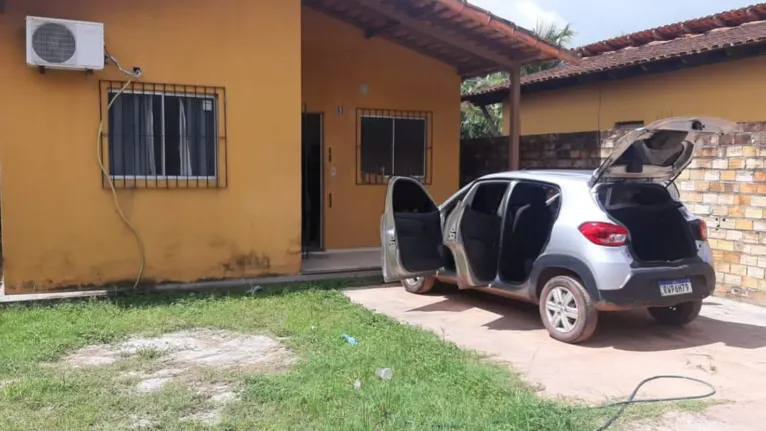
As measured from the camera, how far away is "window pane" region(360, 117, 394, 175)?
10.7 meters

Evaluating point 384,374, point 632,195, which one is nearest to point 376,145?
point 632,195

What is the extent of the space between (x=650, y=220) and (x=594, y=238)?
2.31 feet

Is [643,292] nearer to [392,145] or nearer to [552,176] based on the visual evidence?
[552,176]

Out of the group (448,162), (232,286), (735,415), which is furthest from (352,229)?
(735,415)

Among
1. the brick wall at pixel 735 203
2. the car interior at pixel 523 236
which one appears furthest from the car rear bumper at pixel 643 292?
the brick wall at pixel 735 203

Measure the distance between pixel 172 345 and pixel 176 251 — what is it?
8.11 feet

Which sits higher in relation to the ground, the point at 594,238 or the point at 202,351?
the point at 594,238

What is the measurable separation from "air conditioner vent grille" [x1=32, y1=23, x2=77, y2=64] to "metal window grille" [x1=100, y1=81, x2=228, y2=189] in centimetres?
55

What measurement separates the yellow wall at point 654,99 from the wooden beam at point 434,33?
3.21 metres

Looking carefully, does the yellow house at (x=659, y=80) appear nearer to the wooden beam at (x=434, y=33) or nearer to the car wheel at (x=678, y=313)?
the wooden beam at (x=434, y=33)

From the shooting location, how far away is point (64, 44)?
678cm

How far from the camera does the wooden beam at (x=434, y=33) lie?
8.77 metres

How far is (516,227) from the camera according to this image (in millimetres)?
6406

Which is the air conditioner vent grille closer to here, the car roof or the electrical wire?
the electrical wire
